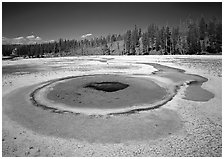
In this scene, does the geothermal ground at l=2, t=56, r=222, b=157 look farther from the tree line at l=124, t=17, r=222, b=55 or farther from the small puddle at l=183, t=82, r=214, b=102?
the tree line at l=124, t=17, r=222, b=55

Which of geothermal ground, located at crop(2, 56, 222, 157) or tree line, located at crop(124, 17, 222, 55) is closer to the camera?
geothermal ground, located at crop(2, 56, 222, 157)

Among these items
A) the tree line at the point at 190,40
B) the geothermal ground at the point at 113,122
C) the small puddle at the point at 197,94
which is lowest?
the geothermal ground at the point at 113,122

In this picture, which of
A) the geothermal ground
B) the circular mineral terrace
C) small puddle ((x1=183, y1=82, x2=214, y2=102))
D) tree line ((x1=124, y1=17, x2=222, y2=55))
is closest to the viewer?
the geothermal ground

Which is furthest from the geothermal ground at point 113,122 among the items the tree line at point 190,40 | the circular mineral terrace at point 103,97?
the tree line at point 190,40

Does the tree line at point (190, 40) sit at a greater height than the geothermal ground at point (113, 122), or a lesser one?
greater

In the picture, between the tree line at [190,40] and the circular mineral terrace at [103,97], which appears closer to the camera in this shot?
the circular mineral terrace at [103,97]

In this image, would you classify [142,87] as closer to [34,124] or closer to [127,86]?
[127,86]

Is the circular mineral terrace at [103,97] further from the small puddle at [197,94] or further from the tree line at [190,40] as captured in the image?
the tree line at [190,40]

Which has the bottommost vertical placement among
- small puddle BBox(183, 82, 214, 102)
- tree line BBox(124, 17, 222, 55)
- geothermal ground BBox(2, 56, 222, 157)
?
geothermal ground BBox(2, 56, 222, 157)

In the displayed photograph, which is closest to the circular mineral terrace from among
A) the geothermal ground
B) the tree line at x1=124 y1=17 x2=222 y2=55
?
the geothermal ground
